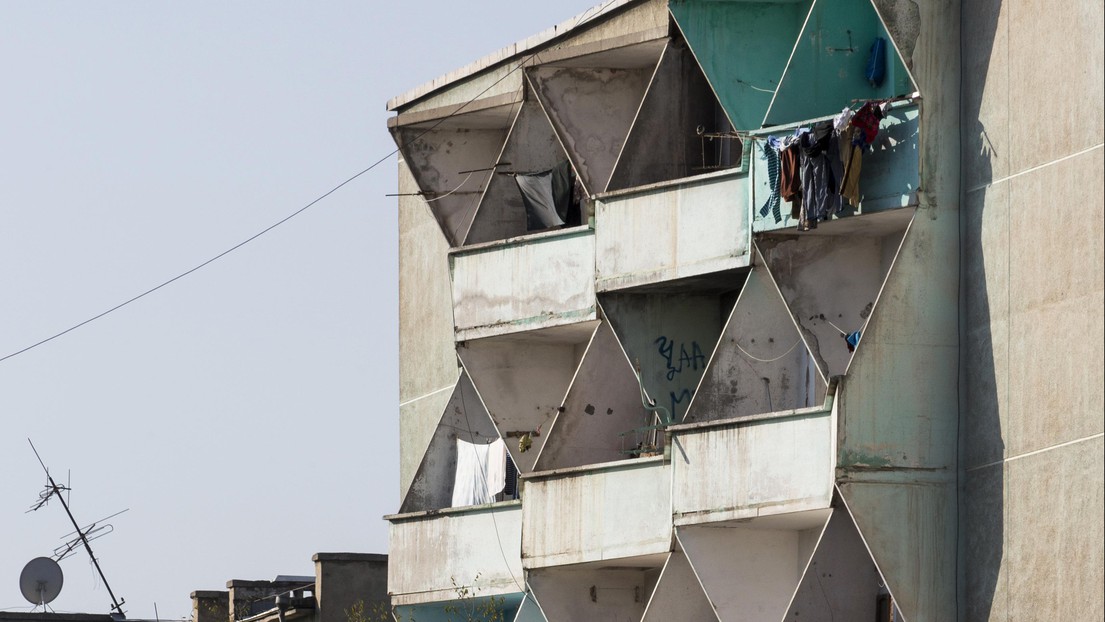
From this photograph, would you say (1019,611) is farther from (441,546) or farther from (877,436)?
(441,546)

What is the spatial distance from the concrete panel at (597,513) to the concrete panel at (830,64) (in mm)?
5103

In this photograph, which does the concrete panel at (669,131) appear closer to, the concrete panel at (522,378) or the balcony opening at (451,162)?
the concrete panel at (522,378)

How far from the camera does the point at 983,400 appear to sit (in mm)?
29859

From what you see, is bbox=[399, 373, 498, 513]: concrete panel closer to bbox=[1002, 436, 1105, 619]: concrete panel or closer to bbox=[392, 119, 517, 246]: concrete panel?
bbox=[392, 119, 517, 246]: concrete panel

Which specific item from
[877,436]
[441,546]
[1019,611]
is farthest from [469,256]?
[1019,611]

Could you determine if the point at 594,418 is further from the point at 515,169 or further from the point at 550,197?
the point at 515,169

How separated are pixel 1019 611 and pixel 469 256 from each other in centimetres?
1170

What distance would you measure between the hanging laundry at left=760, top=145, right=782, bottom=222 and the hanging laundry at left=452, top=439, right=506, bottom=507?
24.9ft

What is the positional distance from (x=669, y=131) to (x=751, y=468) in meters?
6.27

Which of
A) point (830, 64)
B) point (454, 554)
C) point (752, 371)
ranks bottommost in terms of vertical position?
point (454, 554)

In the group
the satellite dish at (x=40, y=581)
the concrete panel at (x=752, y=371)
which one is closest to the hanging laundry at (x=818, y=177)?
the concrete panel at (x=752, y=371)

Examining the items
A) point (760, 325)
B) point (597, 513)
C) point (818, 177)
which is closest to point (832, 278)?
point (760, 325)

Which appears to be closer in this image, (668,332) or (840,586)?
(840,586)

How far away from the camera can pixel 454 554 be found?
3775cm
